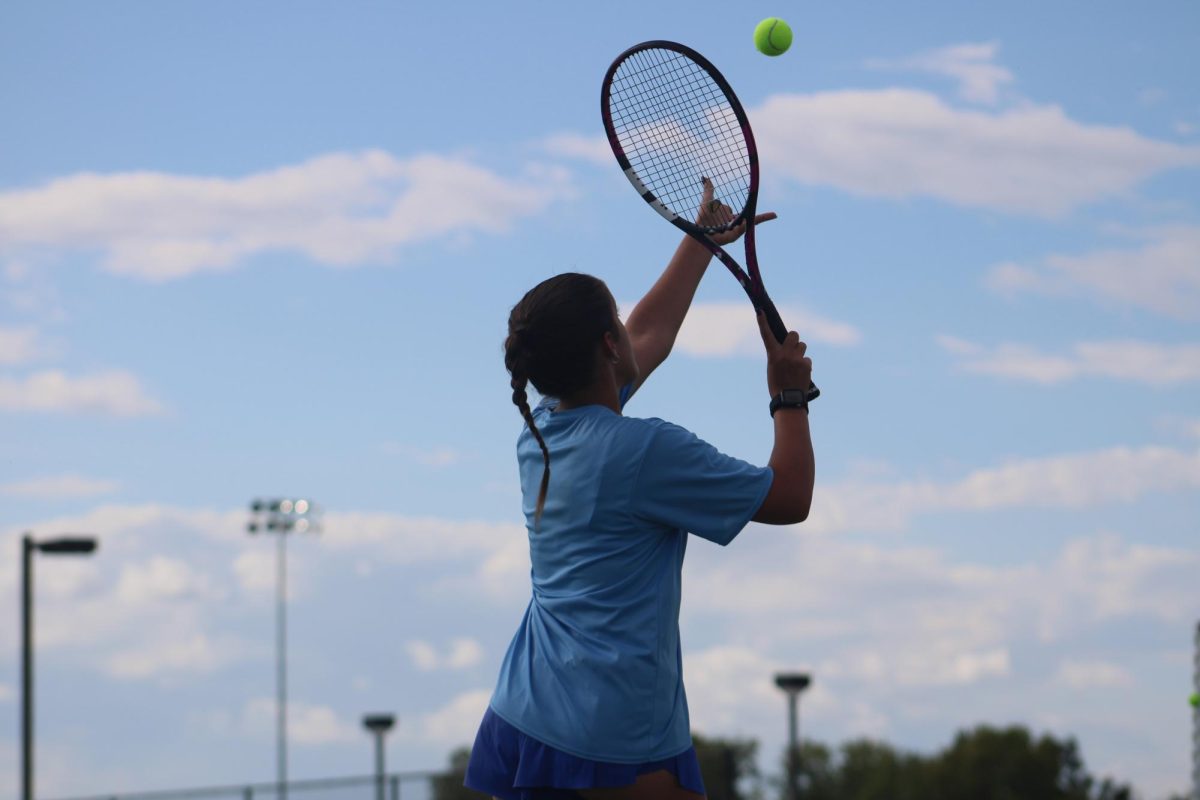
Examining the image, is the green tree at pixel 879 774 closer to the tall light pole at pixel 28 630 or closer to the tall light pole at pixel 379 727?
the tall light pole at pixel 379 727

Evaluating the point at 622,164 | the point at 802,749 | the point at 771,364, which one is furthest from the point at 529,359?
the point at 802,749

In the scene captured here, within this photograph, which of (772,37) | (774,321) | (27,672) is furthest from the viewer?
(27,672)

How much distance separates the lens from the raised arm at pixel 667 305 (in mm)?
4598

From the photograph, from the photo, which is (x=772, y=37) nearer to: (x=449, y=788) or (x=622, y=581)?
(x=622, y=581)

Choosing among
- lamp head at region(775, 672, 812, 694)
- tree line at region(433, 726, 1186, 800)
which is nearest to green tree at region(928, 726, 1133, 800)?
tree line at region(433, 726, 1186, 800)

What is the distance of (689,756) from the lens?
385cm

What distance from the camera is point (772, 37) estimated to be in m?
6.62

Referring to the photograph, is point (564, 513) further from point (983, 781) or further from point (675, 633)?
point (983, 781)

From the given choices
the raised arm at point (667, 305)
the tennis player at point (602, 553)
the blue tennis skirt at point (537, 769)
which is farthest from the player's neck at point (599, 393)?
the blue tennis skirt at point (537, 769)

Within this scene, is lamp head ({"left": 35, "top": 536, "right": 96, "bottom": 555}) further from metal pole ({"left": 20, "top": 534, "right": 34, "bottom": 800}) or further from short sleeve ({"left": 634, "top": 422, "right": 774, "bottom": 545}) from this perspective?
short sleeve ({"left": 634, "top": 422, "right": 774, "bottom": 545})

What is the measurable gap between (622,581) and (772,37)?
346 centimetres

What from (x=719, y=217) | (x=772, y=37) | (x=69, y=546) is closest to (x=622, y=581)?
(x=719, y=217)

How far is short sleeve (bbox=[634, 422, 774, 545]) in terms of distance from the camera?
12.3 ft

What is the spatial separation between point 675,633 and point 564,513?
38 centimetres
